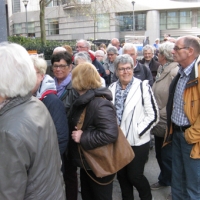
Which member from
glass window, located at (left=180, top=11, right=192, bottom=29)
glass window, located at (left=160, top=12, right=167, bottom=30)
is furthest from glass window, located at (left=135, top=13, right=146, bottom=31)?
glass window, located at (left=180, top=11, right=192, bottom=29)

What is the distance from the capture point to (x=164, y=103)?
396 cm

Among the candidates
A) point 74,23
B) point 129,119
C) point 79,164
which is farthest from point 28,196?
point 74,23

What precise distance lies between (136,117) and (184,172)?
2.67 ft

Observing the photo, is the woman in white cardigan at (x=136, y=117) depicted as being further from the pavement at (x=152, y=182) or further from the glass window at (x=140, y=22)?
the glass window at (x=140, y=22)

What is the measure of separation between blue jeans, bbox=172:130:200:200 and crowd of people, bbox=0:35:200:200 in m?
0.01

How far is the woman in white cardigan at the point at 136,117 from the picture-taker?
10.9ft

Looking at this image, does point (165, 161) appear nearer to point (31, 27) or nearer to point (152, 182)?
point (152, 182)

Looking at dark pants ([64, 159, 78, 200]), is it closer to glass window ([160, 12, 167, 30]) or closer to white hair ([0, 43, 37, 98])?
white hair ([0, 43, 37, 98])

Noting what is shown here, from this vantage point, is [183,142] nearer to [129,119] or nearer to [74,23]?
[129,119]

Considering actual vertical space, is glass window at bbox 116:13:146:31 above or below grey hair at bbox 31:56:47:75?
above

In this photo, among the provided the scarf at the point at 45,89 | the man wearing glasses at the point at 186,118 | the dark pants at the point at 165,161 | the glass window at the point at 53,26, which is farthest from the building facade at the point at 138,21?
the scarf at the point at 45,89

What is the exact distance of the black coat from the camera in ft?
8.99

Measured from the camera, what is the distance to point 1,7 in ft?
10.3

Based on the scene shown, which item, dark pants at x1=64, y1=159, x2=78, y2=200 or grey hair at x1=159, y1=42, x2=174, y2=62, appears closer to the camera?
dark pants at x1=64, y1=159, x2=78, y2=200
